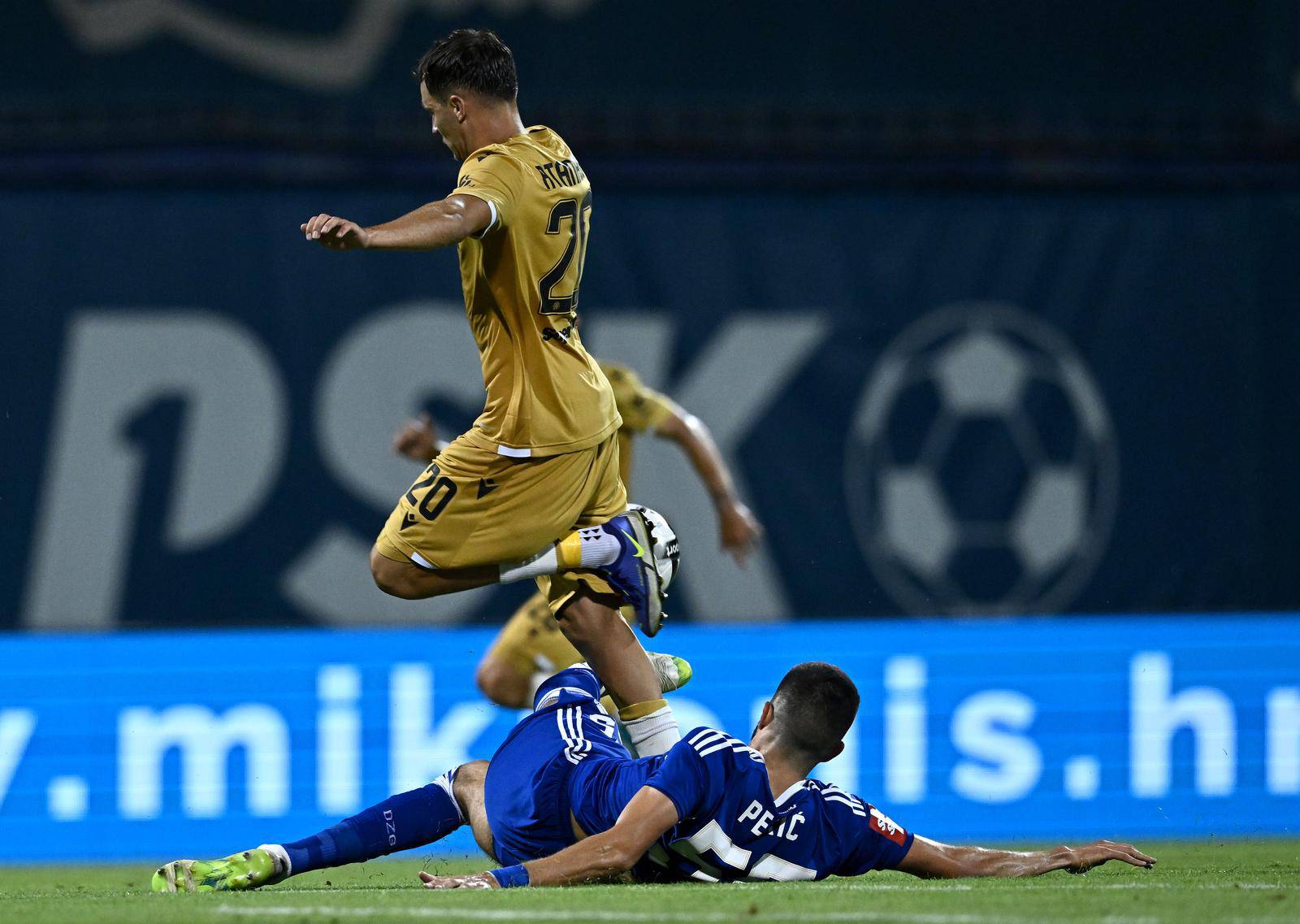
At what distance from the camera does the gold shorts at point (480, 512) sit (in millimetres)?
5410

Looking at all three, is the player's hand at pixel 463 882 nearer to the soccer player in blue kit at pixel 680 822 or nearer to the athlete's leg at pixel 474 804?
the soccer player in blue kit at pixel 680 822

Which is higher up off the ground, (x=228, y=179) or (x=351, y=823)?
(x=228, y=179)

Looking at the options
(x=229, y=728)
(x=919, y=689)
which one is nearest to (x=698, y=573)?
(x=919, y=689)

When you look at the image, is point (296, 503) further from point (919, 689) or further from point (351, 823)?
point (351, 823)

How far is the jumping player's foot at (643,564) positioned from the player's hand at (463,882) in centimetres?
97

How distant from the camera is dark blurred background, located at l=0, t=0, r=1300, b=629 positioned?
383 inches

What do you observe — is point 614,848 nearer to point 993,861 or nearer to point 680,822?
point 680,822

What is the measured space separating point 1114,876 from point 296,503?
18.0ft

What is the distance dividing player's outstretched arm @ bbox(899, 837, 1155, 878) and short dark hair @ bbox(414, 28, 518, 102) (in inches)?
91.6

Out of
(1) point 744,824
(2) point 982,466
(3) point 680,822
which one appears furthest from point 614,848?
(2) point 982,466

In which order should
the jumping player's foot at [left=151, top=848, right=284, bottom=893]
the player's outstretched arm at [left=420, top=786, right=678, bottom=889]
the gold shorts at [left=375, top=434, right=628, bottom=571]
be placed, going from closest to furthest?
the player's outstretched arm at [left=420, top=786, right=678, bottom=889], the jumping player's foot at [left=151, top=848, right=284, bottom=893], the gold shorts at [left=375, top=434, right=628, bottom=571]

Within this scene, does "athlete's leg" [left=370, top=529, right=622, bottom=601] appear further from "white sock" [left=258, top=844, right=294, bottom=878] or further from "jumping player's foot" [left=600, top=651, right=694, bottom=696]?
"white sock" [left=258, top=844, right=294, bottom=878]

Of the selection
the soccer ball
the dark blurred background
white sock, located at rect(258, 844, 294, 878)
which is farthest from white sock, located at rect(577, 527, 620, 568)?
the dark blurred background

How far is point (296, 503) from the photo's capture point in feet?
32.0
